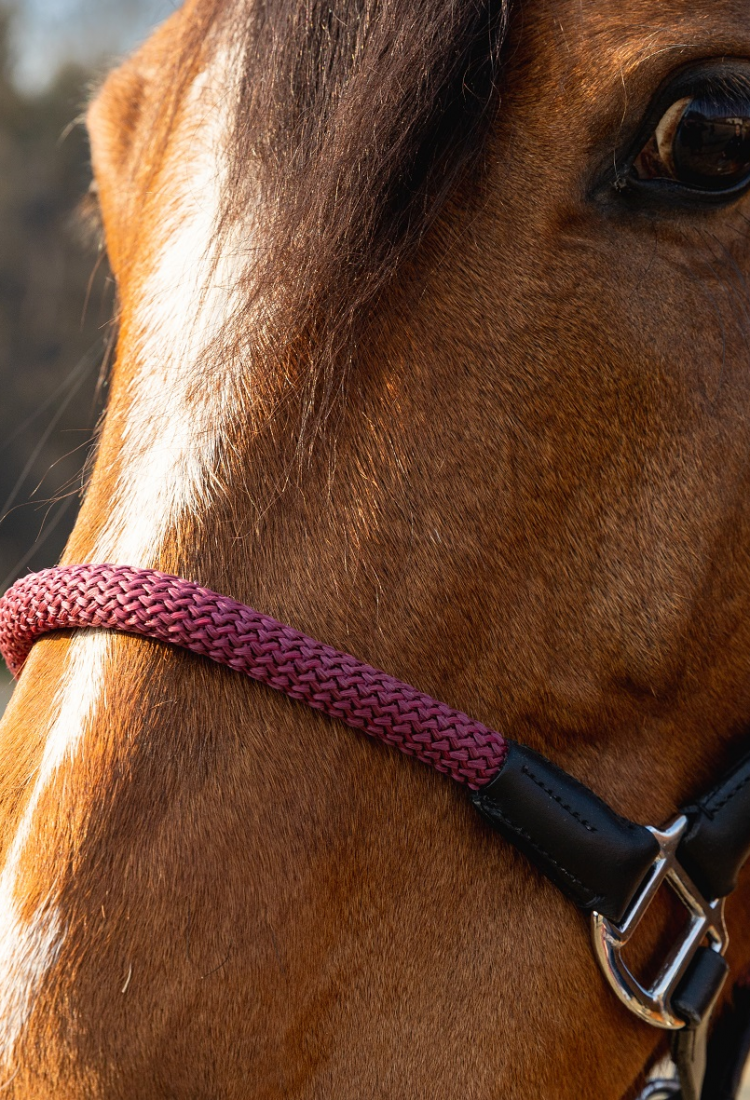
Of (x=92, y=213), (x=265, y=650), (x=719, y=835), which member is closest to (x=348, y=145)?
(x=265, y=650)

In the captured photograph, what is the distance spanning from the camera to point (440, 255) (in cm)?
93

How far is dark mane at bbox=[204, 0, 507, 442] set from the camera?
884mm

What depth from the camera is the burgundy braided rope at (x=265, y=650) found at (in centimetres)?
81

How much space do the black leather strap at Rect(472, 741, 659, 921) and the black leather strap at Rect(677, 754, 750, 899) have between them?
0.08 meters

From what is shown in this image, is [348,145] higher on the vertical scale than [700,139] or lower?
lower

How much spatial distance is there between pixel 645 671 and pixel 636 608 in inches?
2.7

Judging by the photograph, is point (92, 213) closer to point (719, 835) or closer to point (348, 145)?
point (348, 145)

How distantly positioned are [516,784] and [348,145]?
62 centimetres

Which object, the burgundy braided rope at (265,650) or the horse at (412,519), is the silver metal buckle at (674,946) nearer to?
the horse at (412,519)

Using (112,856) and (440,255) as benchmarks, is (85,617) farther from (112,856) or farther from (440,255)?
(440,255)

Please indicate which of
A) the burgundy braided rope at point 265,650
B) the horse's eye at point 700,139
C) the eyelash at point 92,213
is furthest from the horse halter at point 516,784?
the eyelash at point 92,213

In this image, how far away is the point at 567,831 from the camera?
91cm

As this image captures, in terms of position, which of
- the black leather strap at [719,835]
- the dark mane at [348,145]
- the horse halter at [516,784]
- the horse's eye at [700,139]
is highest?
the horse's eye at [700,139]

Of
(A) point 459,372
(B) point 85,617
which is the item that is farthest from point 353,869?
(A) point 459,372
